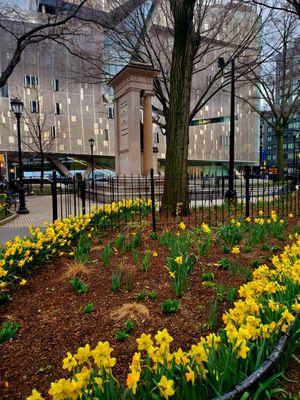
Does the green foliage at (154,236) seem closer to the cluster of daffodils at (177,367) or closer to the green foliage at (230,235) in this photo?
the green foliage at (230,235)

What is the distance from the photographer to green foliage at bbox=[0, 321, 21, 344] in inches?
111

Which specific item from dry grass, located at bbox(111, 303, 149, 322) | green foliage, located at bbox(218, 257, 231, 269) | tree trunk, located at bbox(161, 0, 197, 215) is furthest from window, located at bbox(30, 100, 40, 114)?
dry grass, located at bbox(111, 303, 149, 322)

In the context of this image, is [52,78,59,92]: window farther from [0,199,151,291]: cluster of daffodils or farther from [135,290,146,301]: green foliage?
[135,290,146,301]: green foliage

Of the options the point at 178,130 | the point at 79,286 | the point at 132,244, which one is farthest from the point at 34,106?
the point at 79,286

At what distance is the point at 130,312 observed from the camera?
3064 mm

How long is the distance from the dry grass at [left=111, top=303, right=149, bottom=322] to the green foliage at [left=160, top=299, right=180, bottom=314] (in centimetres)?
17

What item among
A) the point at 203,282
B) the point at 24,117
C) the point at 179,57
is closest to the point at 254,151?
the point at 24,117

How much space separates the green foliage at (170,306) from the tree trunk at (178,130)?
429 centimetres

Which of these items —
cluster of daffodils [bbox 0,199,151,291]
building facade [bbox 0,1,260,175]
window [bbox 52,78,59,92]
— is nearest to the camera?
cluster of daffodils [bbox 0,199,151,291]

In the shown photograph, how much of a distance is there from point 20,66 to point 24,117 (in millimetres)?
7343

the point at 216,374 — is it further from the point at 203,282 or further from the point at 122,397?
the point at 203,282

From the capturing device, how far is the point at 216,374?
5.38 ft

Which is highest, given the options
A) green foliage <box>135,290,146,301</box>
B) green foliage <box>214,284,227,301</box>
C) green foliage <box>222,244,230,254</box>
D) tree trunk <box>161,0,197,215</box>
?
tree trunk <box>161,0,197,215</box>

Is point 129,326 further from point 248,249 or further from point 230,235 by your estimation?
point 230,235
